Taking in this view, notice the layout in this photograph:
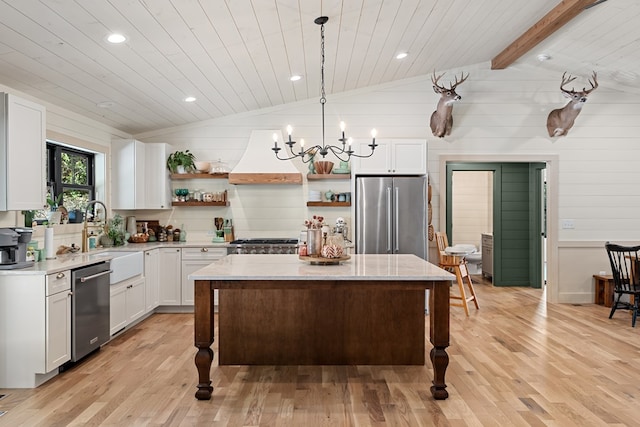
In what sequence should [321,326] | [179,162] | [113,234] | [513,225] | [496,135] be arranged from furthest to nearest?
[513,225]
[496,135]
[179,162]
[113,234]
[321,326]

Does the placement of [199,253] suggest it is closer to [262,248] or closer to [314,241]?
[262,248]

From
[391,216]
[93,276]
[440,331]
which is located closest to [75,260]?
[93,276]

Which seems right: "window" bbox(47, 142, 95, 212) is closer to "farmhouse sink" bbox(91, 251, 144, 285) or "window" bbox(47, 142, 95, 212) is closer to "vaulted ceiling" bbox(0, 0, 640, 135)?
"vaulted ceiling" bbox(0, 0, 640, 135)

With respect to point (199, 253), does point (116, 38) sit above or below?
above

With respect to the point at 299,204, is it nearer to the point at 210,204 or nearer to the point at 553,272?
the point at 210,204

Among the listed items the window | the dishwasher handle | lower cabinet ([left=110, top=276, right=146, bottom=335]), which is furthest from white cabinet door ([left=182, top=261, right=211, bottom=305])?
the dishwasher handle

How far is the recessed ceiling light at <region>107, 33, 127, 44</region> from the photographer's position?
331cm

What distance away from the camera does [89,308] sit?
13.2ft

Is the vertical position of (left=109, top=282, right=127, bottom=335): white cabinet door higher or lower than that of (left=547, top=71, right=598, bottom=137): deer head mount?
lower

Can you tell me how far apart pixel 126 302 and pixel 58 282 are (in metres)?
1.40

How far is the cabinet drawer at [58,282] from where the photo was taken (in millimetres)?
3484

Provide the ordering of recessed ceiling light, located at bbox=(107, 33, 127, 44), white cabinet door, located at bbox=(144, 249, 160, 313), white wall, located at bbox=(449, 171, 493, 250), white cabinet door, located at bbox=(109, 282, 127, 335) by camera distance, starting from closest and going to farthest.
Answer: recessed ceiling light, located at bbox=(107, 33, 127, 44) → white cabinet door, located at bbox=(109, 282, 127, 335) → white cabinet door, located at bbox=(144, 249, 160, 313) → white wall, located at bbox=(449, 171, 493, 250)

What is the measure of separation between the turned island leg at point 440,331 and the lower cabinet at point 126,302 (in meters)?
3.13

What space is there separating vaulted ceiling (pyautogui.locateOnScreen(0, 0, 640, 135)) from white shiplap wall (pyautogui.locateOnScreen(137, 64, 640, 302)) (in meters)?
0.22
